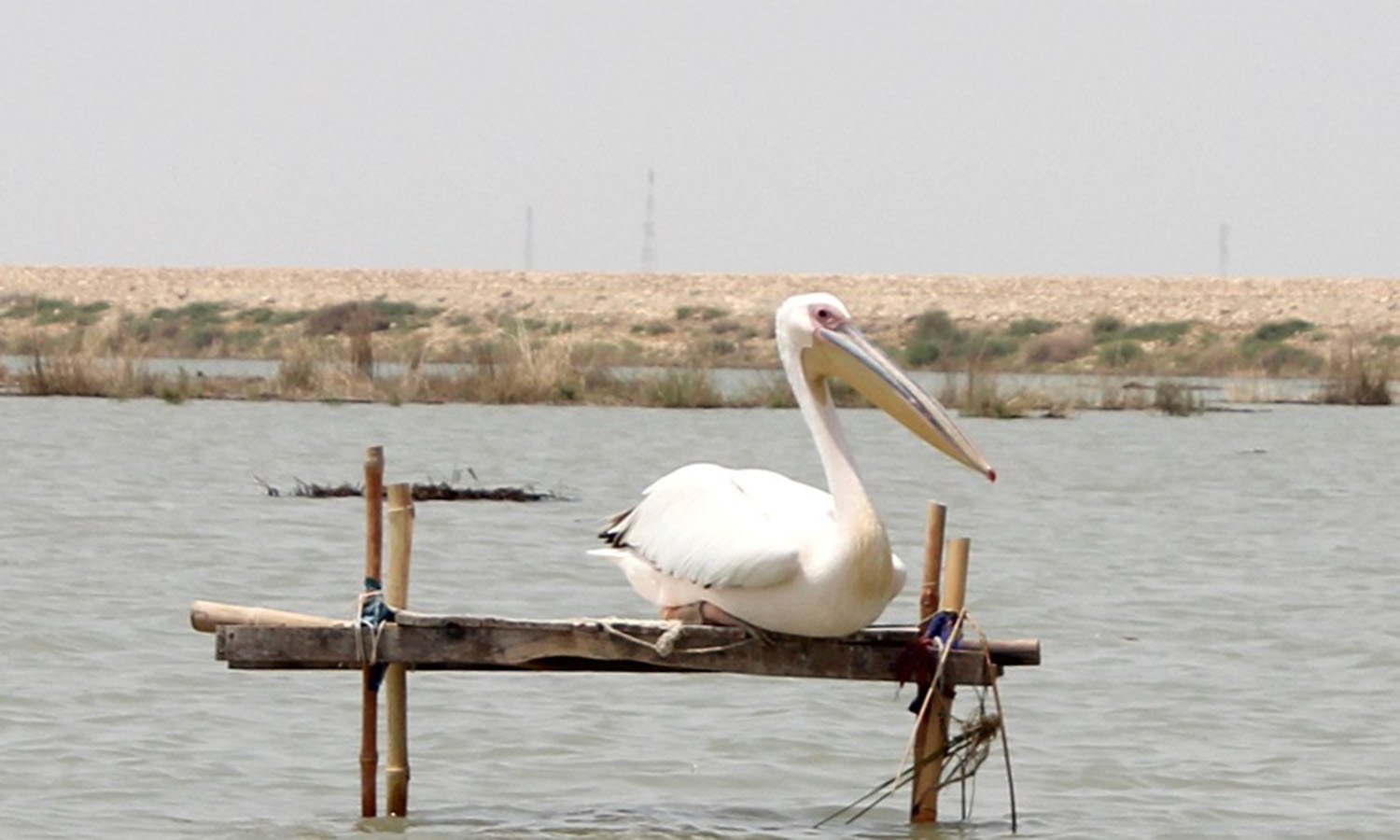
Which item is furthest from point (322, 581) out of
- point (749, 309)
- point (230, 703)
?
point (749, 309)

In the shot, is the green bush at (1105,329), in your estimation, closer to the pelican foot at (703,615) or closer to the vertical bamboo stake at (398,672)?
the vertical bamboo stake at (398,672)

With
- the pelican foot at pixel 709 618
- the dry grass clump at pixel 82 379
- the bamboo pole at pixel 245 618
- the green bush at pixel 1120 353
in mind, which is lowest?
the bamboo pole at pixel 245 618

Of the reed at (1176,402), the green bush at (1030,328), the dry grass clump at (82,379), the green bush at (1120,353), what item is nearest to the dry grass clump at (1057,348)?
the green bush at (1120,353)

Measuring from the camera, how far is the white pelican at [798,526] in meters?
6.82

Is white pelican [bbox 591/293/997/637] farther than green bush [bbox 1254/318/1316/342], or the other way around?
green bush [bbox 1254/318/1316/342]

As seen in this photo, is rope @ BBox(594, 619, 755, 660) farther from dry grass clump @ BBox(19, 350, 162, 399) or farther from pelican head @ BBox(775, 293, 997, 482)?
dry grass clump @ BBox(19, 350, 162, 399)

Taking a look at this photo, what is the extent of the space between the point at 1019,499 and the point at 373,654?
40.8ft

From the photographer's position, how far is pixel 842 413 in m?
29.4

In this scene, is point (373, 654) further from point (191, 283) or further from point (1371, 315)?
point (191, 283)

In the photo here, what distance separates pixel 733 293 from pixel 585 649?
6106 centimetres

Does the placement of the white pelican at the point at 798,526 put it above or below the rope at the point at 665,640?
above

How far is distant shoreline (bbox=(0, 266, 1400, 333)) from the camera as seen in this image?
2442 inches

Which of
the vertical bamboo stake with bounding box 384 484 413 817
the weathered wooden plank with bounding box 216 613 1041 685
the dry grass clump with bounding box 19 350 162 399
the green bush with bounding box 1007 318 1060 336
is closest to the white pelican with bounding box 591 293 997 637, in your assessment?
the weathered wooden plank with bounding box 216 613 1041 685

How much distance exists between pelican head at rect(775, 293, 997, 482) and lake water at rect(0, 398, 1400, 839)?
4.51 feet
